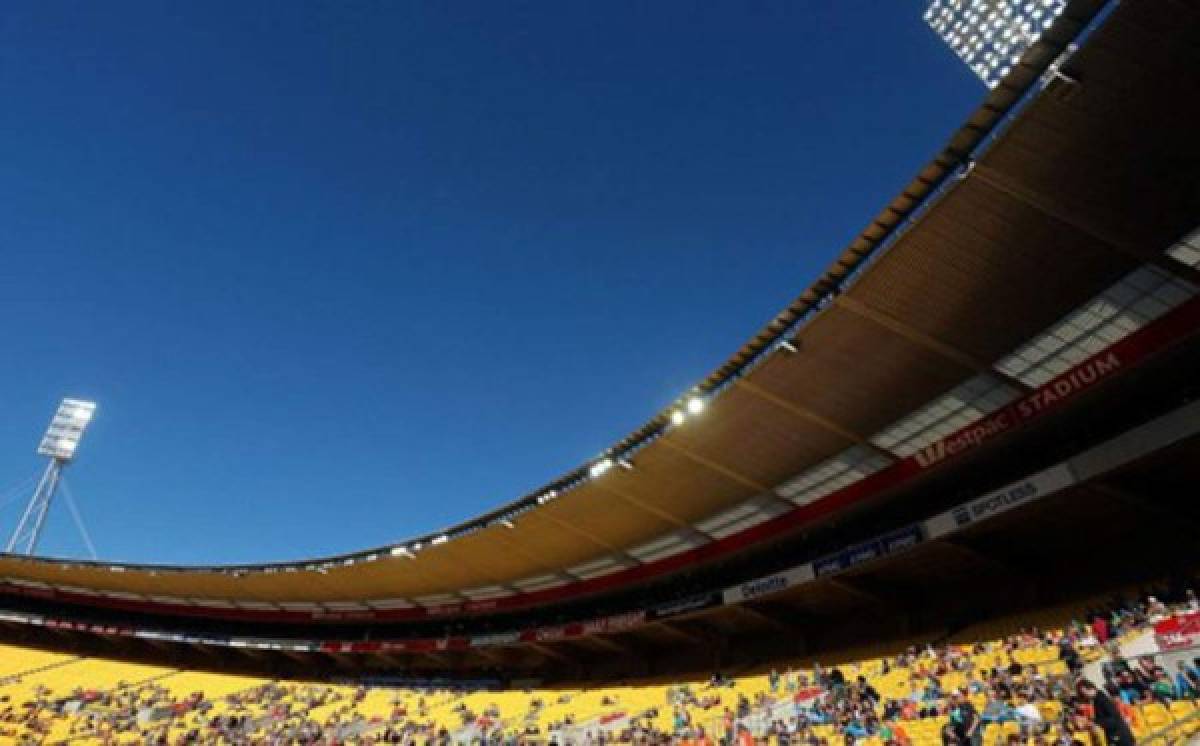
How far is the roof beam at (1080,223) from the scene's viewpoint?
43.9ft

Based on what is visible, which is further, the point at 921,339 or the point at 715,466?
the point at 715,466

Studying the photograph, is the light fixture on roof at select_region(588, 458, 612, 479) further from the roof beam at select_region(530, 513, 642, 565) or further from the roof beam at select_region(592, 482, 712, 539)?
the roof beam at select_region(530, 513, 642, 565)

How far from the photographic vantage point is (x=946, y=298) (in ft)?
52.0

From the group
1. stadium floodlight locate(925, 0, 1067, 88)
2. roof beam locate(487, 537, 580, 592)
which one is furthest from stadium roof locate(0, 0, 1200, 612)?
stadium floodlight locate(925, 0, 1067, 88)

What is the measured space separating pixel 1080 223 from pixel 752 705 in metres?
16.1

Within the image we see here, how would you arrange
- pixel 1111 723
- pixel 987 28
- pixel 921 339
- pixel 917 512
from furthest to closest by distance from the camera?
pixel 987 28
pixel 917 512
pixel 921 339
pixel 1111 723

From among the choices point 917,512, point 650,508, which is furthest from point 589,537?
point 917,512

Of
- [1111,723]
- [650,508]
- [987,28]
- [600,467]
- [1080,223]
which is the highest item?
[987,28]

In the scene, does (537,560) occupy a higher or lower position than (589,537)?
higher

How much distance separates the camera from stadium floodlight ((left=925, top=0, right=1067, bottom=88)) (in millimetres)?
48219

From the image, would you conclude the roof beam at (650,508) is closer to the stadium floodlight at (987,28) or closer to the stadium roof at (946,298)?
the stadium roof at (946,298)

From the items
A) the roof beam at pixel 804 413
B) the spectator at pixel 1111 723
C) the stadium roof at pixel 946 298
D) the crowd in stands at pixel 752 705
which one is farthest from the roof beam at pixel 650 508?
the spectator at pixel 1111 723

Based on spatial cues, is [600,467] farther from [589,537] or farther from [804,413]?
[804,413]

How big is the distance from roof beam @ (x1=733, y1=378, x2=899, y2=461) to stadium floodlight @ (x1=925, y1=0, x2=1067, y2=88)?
3944 cm
